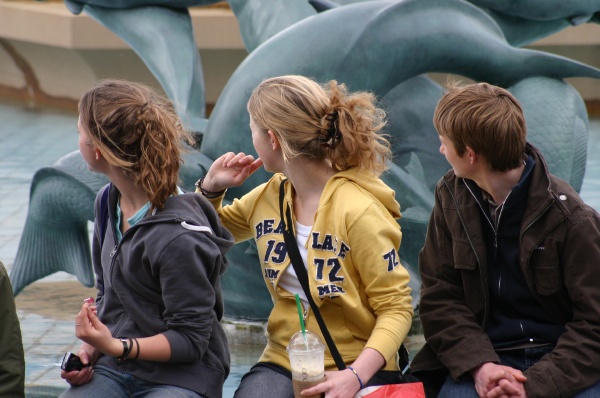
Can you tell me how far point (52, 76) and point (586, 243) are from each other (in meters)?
9.69

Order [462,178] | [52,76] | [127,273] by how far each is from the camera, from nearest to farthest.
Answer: [127,273]
[462,178]
[52,76]

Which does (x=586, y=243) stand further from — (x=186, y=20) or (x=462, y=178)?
(x=186, y=20)

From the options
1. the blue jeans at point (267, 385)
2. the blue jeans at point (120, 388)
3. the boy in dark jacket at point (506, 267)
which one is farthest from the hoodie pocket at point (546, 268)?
the blue jeans at point (120, 388)

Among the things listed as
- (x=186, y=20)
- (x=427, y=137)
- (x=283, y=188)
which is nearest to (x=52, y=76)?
(x=186, y=20)

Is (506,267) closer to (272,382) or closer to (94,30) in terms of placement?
(272,382)

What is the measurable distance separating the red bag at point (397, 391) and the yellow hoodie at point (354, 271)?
8 centimetres

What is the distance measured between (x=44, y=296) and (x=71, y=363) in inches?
114

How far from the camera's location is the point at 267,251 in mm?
2729

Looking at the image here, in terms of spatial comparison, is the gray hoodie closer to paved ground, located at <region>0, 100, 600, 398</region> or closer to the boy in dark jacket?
the boy in dark jacket

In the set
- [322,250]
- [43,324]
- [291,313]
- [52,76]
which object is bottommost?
[52,76]

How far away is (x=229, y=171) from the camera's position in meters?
2.80

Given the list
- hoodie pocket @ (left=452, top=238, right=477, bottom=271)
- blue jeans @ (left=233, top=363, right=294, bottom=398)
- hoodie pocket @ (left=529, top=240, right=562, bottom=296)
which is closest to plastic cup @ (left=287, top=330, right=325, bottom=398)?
blue jeans @ (left=233, top=363, right=294, bottom=398)

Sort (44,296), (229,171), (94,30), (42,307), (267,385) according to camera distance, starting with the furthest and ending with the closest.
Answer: (94,30), (44,296), (42,307), (229,171), (267,385)

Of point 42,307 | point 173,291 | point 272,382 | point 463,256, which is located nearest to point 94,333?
point 173,291
